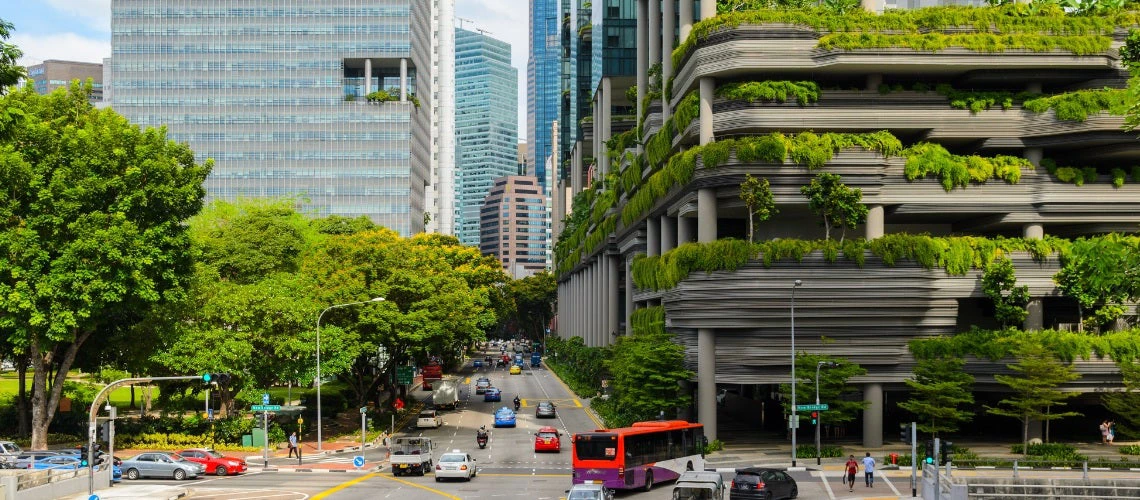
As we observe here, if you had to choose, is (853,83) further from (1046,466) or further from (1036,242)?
(1046,466)

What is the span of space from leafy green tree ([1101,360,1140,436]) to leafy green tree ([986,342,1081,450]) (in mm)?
2180

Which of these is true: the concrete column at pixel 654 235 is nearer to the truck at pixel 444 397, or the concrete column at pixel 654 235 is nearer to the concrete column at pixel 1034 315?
the truck at pixel 444 397

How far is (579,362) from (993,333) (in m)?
68.3

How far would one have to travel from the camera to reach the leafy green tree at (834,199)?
2603 inches

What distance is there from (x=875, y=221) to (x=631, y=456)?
1075 inches

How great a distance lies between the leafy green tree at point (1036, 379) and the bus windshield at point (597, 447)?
84.7 feet

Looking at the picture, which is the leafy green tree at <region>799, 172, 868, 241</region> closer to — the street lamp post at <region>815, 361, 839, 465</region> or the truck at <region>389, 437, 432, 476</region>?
the street lamp post at <region>815, 361, 839, 465</region>

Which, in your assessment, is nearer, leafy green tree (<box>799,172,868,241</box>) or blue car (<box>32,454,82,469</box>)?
blue car (<box>32,454,82,469</box>)

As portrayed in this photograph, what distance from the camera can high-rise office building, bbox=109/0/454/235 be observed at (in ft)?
589

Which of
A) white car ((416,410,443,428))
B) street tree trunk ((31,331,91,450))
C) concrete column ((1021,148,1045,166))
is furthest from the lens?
white car ((416,410,443,428))

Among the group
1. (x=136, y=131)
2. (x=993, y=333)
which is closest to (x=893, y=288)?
(x=993, y=333)

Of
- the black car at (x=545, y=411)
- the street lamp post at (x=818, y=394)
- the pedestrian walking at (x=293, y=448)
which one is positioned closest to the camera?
the street lamp post at (x=818, y=394)

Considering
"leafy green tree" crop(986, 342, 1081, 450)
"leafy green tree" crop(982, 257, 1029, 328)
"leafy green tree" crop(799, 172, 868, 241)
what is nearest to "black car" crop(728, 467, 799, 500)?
"leafy green tree" crop(986, 342, 1081, 450)

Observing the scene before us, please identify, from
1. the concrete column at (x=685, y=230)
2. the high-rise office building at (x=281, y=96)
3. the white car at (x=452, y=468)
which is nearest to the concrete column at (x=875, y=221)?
the concrete column at (x=685, y=230)
